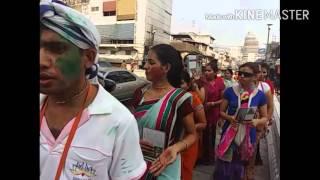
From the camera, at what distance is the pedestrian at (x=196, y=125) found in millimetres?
1843

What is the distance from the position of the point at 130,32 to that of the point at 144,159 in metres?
0.64

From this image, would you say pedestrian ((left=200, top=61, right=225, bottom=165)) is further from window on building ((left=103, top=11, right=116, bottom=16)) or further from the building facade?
window on building ((left=103, top=11, right=116, bottom=16))

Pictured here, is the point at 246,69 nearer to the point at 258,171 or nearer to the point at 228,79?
the point at 228,79

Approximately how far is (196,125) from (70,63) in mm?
667

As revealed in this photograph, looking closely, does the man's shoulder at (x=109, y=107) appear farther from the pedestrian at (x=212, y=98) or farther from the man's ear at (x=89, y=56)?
the pedestrian at (x=212, y=98)

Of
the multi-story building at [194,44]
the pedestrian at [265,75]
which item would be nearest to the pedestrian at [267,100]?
the pedestrian at [265,75]

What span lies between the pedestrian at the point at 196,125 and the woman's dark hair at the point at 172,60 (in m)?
0.03

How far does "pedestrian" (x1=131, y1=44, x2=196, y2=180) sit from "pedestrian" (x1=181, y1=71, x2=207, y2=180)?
0.08 ft

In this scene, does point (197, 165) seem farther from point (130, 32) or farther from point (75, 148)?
point (130, 32)
